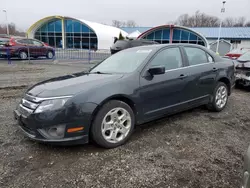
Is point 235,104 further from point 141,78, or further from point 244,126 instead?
point 141,78

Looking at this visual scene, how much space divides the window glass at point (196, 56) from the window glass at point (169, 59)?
306 millimetres

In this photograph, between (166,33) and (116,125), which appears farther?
(166,33)

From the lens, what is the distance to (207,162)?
258 cm

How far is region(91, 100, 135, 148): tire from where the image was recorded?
2693 mm

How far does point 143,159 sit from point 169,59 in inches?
75.1

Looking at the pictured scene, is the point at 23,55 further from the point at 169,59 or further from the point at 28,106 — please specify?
the point at 169,59

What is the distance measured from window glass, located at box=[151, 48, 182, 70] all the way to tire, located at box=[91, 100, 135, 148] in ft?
3.24

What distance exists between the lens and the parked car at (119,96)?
2.53 m

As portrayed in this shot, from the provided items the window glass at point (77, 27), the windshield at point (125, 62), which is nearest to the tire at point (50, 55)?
the windshield at point (125, 62)

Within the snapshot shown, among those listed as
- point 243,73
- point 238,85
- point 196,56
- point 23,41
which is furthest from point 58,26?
point 196,56

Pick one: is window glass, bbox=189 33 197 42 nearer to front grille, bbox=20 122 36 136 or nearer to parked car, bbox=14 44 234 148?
parked car, bbox=14 44 234 148

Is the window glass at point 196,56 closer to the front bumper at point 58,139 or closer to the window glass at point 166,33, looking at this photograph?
the front bumper at point 58,139

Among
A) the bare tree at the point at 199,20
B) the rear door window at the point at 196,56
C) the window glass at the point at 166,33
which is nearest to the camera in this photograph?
the rear door window at the point at 196,56

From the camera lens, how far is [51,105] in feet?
8.17
